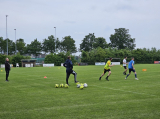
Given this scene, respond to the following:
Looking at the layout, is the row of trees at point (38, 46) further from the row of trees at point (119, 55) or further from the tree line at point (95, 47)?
the row of trees at point (119, 55)

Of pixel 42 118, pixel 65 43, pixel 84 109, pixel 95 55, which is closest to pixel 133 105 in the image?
pixel 84 109

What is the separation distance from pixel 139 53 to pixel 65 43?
151 ft

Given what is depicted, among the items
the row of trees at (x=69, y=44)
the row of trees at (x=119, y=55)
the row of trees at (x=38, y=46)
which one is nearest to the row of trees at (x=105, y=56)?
the row of trees at (x=119, y=55)

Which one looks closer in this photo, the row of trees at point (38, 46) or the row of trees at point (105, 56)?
the row of trees at point (105, 56)

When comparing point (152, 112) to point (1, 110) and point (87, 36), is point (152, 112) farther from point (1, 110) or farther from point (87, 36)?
point (87, 36)

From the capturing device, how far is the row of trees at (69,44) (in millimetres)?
107750

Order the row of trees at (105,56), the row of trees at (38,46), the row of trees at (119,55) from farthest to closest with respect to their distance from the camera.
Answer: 1. the row of trees at (38,46)
2. the row of trees at (119,55)
3. the row of trees at (105,56)

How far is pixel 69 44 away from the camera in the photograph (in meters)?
118

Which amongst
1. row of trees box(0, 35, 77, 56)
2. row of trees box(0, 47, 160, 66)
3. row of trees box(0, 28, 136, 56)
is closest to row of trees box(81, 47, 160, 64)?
row of trees box(0, 47, 160, 66)

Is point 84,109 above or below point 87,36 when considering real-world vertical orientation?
below

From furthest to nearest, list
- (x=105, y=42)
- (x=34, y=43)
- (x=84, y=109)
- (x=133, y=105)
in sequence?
(x=105, y=42), (x=34, y=43), (x=133, y=105), (x=84, y=109)

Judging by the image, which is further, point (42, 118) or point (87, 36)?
point (87, 36)

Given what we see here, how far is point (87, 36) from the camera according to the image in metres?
125

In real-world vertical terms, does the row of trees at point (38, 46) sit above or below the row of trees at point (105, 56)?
above
